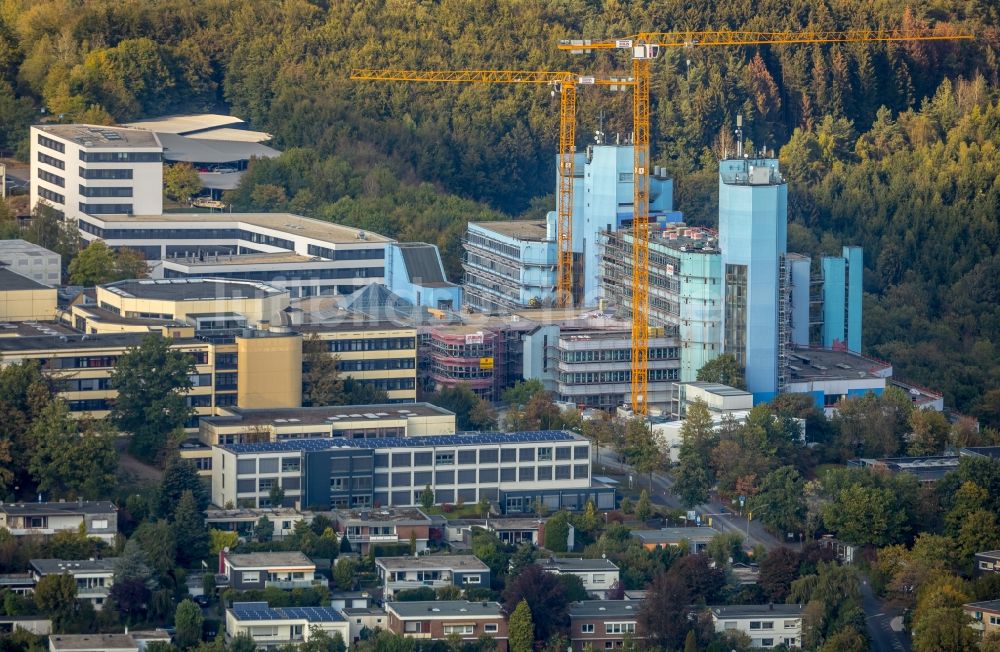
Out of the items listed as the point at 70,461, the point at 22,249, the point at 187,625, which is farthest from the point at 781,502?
the point at 22,249

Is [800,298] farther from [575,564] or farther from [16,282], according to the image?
[16,282]

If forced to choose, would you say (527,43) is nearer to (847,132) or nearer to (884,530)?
(847,132)

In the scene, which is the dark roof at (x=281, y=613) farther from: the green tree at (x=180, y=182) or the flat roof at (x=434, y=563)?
the green tree at (x=180, y=182)

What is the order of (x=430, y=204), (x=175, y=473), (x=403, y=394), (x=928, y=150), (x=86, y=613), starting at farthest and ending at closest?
(x=928, y=150), (x=430, y=204), (x=403, y=394), (x=175, y=473), (x=86, y=613)

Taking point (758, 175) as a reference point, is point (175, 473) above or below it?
below

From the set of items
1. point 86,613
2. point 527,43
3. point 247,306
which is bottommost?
point 86,613

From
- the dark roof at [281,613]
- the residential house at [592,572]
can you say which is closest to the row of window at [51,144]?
the residential house at [592,572]

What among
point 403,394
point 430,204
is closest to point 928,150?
point 430,204
